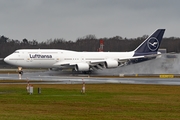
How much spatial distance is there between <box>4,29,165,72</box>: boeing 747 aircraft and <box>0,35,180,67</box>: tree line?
61708 millimetres

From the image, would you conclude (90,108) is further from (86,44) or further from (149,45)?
(86,44)

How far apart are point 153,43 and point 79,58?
Answer: 12.4 metres

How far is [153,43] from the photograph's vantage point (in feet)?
269

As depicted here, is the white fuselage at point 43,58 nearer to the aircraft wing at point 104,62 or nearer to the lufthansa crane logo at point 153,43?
the aircraft wing at point 104,62

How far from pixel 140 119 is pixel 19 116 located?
196 inches

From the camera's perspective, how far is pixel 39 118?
20.6 metres

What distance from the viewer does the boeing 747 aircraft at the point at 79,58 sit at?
74875 mm

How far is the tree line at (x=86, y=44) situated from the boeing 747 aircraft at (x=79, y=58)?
61.7m

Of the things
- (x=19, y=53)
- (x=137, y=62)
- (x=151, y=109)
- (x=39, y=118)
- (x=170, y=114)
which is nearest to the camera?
(x=39, y=118)

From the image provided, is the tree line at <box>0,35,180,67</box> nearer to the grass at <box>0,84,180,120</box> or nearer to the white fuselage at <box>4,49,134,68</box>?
the white fuselage at <box>4,49,134,68</box>

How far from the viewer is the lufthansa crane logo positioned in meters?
82.1

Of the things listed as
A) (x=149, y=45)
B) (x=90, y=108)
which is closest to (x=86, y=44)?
(x=149, y=45)

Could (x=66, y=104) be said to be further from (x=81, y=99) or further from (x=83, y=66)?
(x=83, y=66)

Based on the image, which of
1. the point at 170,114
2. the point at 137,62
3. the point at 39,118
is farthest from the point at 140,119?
the point at 137,62
